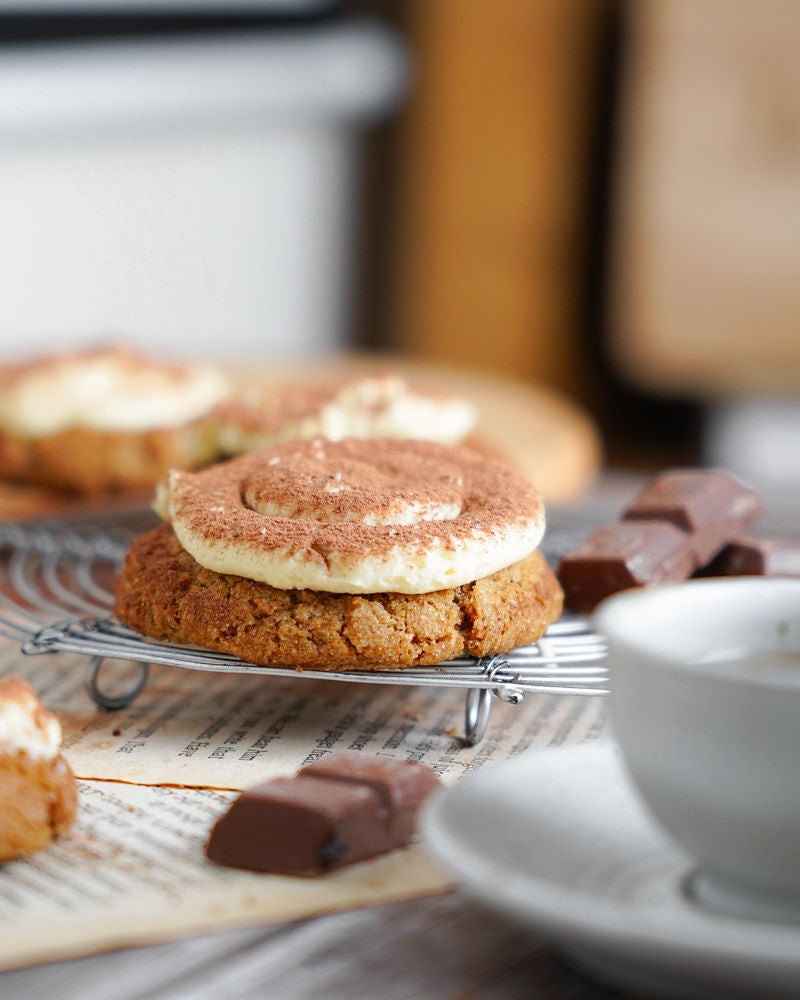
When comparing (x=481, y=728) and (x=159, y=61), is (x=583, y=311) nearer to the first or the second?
(x=159, y=61)

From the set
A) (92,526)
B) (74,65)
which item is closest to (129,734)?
(92,526)

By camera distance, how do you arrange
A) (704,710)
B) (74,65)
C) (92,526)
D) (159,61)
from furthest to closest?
(159,61) → (74,65) → (92,526) → (704,710)

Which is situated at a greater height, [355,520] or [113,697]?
[355,520]

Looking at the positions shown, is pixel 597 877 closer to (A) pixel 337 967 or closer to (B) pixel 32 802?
(A) pixel 337 967

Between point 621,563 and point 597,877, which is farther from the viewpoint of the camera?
point 621,563

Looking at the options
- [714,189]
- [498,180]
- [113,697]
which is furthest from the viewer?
[498,180]

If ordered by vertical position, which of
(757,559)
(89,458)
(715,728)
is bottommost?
(89,458)

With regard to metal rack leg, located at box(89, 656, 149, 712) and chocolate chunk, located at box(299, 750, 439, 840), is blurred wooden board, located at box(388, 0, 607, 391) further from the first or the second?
chocolate chunk, located at box(299, 750, 439, 840)

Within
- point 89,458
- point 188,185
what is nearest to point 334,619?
point 89,458
